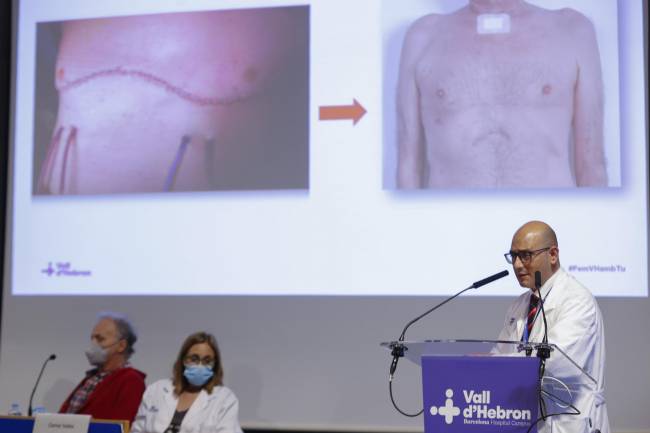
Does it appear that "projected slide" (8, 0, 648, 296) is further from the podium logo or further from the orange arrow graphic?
the podium logo

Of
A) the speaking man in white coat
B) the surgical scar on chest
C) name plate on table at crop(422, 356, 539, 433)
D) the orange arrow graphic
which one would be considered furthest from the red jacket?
name plate on table at crop(422, 356, 539, 433)

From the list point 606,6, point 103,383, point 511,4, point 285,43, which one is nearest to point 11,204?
point 103,383

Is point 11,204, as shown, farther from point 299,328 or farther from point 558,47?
point 558,47

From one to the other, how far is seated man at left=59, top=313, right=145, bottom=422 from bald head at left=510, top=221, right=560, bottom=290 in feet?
6.92

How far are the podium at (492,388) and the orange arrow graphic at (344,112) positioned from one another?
195cm

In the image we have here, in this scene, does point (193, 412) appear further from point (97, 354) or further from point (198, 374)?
point (97, 354)

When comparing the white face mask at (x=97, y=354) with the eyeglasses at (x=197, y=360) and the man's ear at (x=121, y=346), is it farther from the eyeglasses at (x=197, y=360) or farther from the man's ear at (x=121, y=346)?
the eyeglasses at (x=197, y=360)

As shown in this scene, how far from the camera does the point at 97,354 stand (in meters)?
4.38

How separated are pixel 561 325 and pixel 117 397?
7.60 feet

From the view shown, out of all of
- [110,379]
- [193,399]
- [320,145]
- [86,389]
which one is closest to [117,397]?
[110,379]

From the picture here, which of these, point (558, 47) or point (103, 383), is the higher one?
point (558, 47)

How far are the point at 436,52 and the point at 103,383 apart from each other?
2.32 meters

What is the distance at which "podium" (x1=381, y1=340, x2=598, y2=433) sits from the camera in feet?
8.09

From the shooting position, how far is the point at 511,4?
4.25 metres
